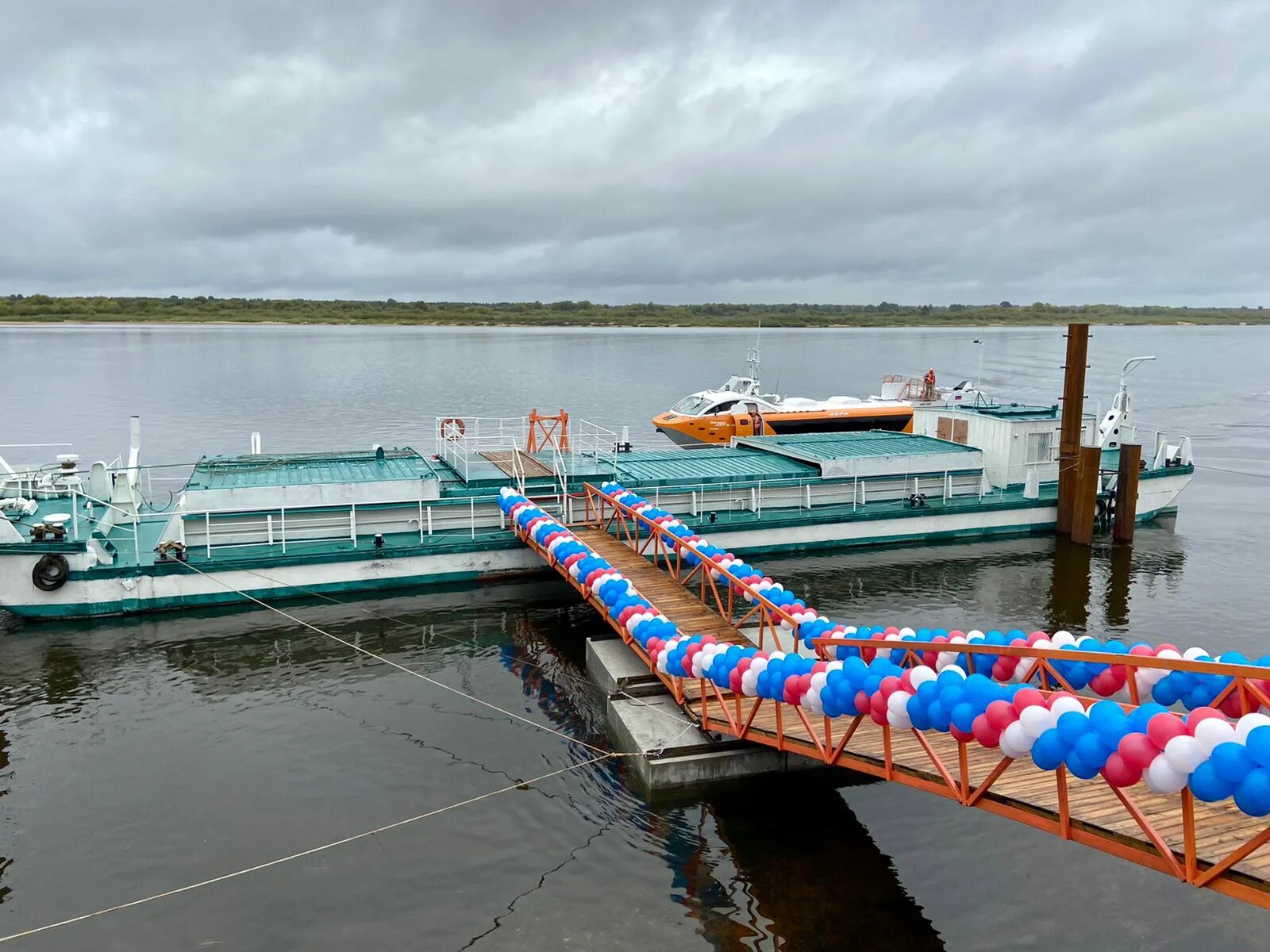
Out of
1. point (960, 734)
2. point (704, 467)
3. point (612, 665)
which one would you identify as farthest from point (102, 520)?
point (960, 734)

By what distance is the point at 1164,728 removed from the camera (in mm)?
7367

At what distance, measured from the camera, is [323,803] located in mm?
13516

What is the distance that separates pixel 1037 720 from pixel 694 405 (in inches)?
1501

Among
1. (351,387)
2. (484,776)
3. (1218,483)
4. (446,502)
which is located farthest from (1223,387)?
(484,776)

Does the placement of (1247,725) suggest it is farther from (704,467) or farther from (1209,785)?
(704,467)

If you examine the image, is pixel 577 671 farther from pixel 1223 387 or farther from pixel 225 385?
pixel 1223 387

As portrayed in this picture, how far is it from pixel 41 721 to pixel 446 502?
1075 cm

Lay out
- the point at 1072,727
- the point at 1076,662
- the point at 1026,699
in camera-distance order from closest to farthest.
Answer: the point at 1072,727
the point at 1026,699
the point at 1076,662

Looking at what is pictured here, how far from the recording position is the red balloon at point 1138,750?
24.3 feet

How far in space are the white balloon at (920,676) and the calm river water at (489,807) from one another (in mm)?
3182

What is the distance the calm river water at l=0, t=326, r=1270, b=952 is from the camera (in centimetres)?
1100

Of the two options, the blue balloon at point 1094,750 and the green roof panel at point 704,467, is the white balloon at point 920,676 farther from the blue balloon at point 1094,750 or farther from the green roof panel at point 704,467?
the green roof panel at point 704,467

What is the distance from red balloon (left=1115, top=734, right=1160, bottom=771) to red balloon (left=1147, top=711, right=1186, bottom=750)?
49 millimetres

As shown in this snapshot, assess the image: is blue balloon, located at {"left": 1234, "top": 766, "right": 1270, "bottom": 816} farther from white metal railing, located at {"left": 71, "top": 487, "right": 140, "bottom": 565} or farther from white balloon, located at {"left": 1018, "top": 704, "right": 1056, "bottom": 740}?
white metal railing, located at {"left": 71, "top": 487, "right": 140, "bottom": 565}
